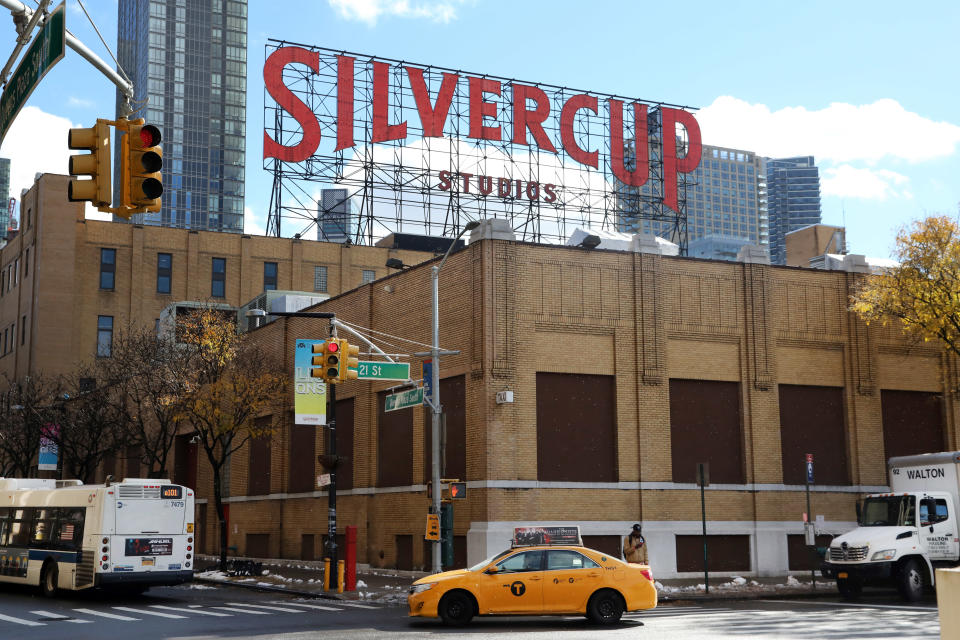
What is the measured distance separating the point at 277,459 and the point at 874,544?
1071 inches

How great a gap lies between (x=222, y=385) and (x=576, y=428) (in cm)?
1384

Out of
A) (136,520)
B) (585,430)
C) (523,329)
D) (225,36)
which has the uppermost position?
(225,36)

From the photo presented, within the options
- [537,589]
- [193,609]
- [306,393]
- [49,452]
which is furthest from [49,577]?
[49,452]

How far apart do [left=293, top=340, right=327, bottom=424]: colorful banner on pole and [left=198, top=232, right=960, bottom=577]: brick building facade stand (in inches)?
166

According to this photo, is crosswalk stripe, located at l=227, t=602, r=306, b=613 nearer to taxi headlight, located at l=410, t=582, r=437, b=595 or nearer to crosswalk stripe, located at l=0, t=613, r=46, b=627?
taxi headlight, located at l=410, t=582, r=437, b=595

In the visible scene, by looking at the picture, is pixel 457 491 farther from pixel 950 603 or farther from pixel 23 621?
pixel 950 603

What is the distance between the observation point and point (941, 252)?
1344 inches

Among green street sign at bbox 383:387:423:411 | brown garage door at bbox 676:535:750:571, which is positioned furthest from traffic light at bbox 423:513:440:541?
brown garage door at bbox 676:535:750:571

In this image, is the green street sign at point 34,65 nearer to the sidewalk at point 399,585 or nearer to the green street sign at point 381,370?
the green street sign at point 381,370

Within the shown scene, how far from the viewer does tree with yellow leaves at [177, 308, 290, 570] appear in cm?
3944

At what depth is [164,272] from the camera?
75.1 m

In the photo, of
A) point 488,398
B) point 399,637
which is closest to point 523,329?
point 488,398

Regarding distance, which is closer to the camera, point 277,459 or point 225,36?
point 277,459

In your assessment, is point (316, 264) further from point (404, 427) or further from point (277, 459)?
point (404, 427)
